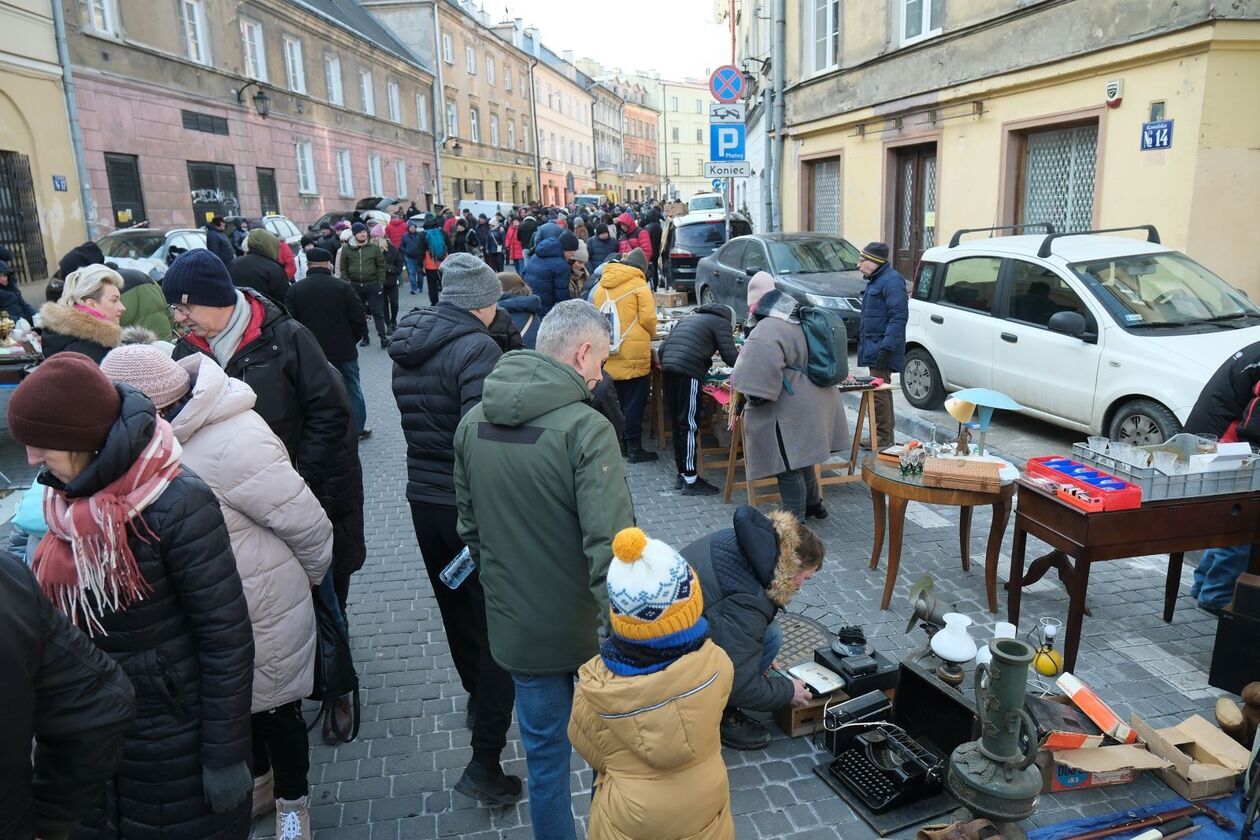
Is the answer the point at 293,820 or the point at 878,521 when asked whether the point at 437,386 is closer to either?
the point at 293,820

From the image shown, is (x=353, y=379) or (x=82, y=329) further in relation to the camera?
(x=353, y=379)

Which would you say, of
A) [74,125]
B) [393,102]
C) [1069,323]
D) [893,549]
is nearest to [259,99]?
[74,125]

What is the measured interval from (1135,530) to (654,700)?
2.97 metres

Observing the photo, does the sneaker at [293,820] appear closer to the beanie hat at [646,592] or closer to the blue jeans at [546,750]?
the blue jeans at [546,750]

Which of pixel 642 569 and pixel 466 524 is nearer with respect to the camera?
pixel 642 569

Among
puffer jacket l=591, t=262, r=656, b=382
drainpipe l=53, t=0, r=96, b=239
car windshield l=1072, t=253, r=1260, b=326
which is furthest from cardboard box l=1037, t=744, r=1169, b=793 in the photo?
drainpipe l=53, t=0, r=96, b=239

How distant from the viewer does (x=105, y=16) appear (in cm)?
1872

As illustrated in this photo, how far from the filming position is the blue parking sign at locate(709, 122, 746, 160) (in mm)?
10969

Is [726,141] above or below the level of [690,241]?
above

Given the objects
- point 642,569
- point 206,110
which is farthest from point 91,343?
point 206,110

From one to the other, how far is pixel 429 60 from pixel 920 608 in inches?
1636

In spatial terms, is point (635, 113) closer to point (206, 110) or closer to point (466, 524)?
point (206, 110)

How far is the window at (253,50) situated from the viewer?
24.3 meters

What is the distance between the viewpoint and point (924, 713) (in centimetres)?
361
